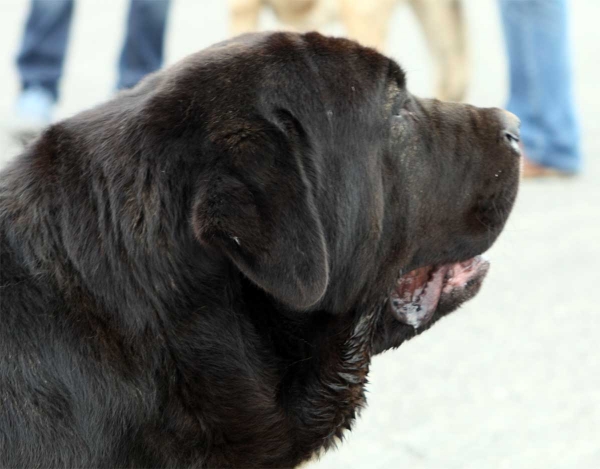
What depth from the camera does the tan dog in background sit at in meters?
6.09

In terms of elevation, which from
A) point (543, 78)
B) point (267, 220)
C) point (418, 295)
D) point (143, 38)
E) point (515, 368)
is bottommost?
point (515, 368)

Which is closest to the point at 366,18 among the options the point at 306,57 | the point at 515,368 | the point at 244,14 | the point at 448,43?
the point at 244,14

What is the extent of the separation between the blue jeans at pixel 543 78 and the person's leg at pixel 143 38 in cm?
232

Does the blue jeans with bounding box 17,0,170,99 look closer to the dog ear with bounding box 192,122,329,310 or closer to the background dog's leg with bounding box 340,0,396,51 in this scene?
the background dog's leg with bounding box 340,0,396,51

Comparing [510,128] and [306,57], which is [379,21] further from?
[306,57]

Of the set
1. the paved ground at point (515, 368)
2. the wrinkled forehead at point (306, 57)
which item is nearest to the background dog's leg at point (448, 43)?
the paved ground at point (515, 368)

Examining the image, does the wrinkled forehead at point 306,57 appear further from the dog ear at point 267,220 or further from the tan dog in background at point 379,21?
the tan dog in background at point 379,21

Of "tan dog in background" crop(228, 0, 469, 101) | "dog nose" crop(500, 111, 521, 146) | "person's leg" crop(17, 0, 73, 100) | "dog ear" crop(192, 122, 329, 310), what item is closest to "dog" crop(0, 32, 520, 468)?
"dog ear" crop(192, 122, 329, 310)

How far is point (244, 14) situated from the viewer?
6.51 meters

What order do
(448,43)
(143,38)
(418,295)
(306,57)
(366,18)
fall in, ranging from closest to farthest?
1. (306,57)
2. (418,295)
3. (366,18)
4. (143,38)
5. (448,43)

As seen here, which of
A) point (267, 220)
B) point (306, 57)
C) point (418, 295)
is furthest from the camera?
point (418, 295)

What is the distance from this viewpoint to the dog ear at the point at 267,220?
7.31ft

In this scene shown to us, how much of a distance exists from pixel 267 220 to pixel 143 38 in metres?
4.67

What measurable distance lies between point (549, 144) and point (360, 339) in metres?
4.25
